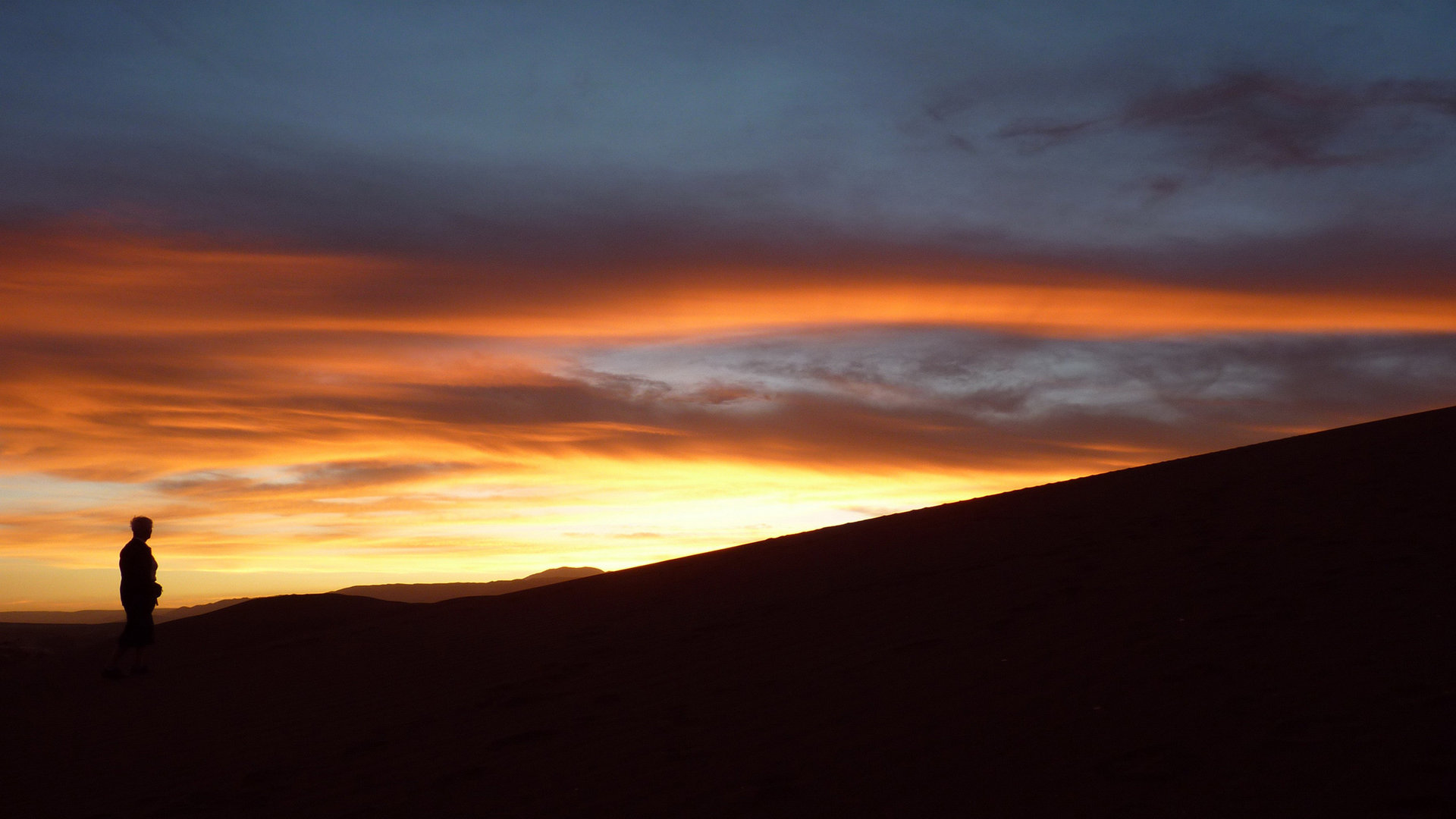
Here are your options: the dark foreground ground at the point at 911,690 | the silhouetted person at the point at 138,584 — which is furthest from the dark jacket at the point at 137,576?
the dark foreground ground at the point at 911,690

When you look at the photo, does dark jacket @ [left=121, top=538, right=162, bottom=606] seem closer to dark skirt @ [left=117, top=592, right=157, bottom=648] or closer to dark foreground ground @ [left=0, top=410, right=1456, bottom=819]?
dark skirt @ [left=117, top=592, right=157, bottom=648]

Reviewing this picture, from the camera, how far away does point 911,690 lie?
22.4 feet

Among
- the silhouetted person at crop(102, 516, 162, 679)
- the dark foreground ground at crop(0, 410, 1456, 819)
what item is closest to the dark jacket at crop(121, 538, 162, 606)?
the silhouetted person at crop(102, 516, 162, 679)

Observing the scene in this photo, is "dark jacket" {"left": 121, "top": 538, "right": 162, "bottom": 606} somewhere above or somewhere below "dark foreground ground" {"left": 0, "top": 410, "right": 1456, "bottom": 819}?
above

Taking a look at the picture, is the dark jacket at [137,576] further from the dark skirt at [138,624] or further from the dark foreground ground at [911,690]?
the dark foreground ground at [911,690]

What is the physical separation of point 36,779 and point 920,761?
289 inches

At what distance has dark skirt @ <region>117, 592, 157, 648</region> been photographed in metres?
10.8

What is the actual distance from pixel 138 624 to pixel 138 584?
1.76 ft

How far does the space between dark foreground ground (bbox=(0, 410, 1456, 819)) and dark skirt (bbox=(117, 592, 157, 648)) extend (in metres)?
0.65

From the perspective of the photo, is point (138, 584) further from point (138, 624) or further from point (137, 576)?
point (138, 624)

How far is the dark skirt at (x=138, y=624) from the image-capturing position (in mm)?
10820

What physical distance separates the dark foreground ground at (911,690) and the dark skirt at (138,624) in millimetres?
650

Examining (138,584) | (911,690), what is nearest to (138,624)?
(138,584)

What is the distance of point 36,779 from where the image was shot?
789 centimetres
